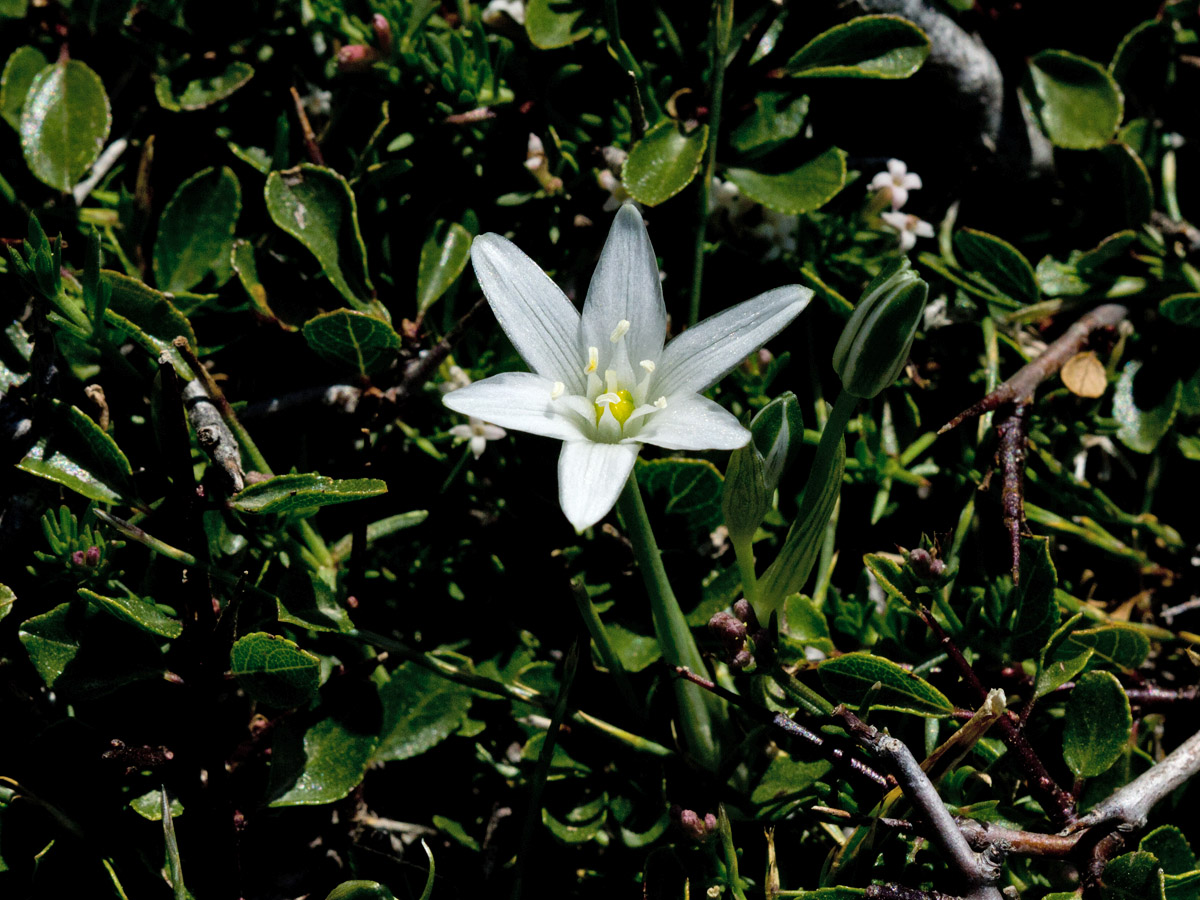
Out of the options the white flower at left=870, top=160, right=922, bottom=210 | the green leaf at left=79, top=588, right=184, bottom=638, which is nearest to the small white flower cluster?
the white flower at left=870, top=160, right=922, bottom=210

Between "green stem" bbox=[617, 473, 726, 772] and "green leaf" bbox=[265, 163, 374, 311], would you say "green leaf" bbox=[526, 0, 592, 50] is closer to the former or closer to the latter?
"green leaf" bbox=[265, 163, 374, 311]

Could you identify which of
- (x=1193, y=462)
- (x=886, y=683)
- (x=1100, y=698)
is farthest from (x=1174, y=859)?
(x=1193, y=462)

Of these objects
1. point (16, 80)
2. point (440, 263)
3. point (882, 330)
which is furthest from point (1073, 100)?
point (16, 80)

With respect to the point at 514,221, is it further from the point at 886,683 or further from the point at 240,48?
the point at 886,683

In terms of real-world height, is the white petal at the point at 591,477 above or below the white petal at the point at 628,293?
below

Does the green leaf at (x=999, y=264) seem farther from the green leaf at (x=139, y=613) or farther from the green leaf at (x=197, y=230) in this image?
the green leaf at (x=139, y=613)

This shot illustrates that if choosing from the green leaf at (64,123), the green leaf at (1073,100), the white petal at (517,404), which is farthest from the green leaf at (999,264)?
the green leaf at (64,123)
